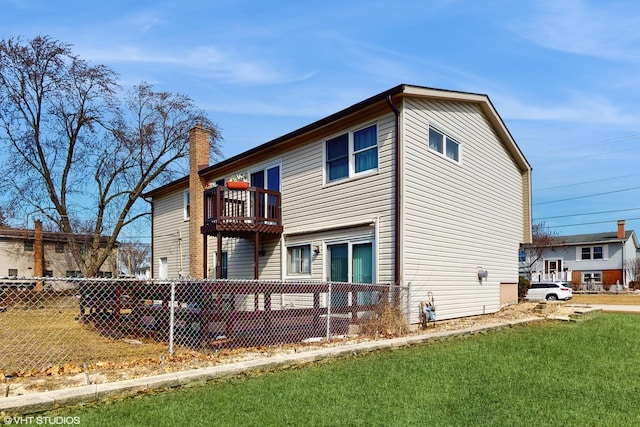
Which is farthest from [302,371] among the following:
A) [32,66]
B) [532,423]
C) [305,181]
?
[32,66]

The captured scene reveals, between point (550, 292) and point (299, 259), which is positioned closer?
point (299, 259)

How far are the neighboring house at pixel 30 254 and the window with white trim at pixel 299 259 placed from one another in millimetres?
24618

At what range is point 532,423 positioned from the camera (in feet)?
12.4

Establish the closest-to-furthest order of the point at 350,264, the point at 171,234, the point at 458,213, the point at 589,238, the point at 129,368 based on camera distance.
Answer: the point at 129,368 < the point at 350,264 < the point at 458,213 < the point at 171,234 < the point at 589,238

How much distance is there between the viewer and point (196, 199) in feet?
55.6

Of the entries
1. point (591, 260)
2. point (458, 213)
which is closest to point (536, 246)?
point (591, 260)

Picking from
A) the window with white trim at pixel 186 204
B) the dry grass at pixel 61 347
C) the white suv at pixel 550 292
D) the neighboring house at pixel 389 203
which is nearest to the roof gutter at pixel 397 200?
the neighboring house at pixel 389 203

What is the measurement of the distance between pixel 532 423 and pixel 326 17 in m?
9.77

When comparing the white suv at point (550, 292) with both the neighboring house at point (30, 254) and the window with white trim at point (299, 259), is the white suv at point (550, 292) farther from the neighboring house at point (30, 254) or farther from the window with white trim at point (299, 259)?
the neighboring house at point (30, 254)

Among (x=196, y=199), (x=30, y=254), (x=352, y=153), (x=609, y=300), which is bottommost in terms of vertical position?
(x=609, y=300)

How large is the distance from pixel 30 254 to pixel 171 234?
21127mm

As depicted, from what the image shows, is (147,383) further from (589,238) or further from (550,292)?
(589,238)

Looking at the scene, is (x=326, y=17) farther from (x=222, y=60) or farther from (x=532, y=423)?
(x=532, y=423)

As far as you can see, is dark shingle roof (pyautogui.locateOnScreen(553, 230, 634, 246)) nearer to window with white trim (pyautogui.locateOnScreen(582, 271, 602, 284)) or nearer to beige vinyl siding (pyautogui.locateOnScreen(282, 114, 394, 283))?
window with white trim (pyautogui.locateOnScreen(582, 271, 602, 284))
